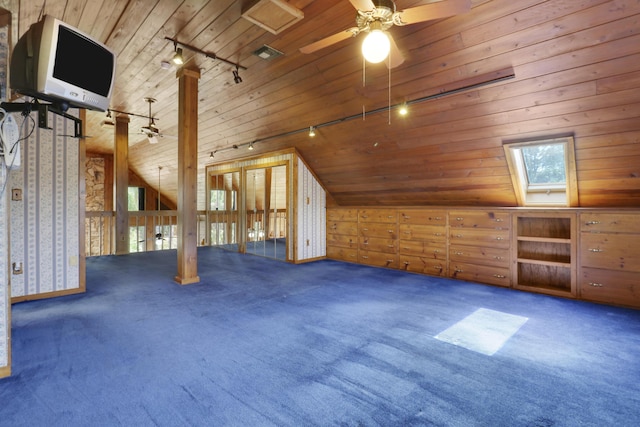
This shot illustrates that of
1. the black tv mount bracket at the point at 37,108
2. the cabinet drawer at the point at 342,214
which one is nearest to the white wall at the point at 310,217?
the cabinet drawer at the point at 342,214

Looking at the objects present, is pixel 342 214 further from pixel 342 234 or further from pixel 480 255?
pixel 480 255

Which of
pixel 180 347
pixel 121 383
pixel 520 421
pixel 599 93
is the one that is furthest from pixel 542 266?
pixel 121 383

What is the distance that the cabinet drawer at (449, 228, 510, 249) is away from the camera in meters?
4.46

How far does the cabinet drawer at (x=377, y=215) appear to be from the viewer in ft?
18.5

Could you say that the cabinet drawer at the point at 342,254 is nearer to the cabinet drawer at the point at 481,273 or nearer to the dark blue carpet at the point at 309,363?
the cabinet drawer at the point at 481,273

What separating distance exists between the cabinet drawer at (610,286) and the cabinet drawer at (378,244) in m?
2.65

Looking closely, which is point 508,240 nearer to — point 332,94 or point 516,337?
point 516,337

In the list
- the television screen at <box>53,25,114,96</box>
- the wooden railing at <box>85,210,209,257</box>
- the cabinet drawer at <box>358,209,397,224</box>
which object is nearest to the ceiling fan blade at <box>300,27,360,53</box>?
the television screen at <box>53,25,114,96</box>

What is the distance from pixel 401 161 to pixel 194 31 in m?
3.33

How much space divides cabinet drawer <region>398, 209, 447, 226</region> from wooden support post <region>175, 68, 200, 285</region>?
137 inches

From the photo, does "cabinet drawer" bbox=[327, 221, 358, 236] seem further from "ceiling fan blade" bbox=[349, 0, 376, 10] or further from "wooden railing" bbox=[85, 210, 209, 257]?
"ceiling fan blade" bbox=[349, 0, 376, 10]

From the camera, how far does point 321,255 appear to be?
677 centimetres

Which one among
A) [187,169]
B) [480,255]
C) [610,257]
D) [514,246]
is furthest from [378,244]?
[187,169]

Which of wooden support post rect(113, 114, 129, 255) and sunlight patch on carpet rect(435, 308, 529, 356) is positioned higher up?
wooden support post rect(113, 114, 129, 255)
